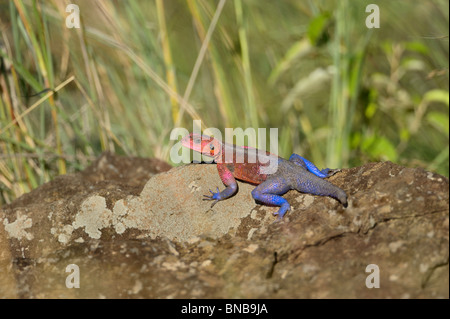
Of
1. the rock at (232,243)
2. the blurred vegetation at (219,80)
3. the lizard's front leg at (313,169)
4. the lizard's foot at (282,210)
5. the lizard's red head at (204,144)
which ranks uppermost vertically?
the blurred vegetation at (219,80)

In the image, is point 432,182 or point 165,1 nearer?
point 432,182

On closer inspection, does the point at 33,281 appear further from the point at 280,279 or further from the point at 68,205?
the point at 280,279

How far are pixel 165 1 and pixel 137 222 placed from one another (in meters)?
2.71

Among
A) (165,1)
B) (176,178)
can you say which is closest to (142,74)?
(165,1)

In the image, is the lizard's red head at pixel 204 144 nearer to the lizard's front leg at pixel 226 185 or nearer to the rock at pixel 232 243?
the lizard's front leg at pixel 226 185

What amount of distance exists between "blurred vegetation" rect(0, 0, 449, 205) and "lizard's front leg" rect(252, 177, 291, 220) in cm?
125

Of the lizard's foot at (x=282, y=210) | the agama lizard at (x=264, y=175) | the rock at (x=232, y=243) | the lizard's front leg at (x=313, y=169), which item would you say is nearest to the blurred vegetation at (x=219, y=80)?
the agama lizard at (x=264, y=175)

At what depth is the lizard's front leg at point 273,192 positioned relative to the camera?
2209 mm

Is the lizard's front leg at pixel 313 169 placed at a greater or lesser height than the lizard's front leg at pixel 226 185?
greater

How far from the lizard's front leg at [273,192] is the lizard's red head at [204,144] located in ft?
1.39

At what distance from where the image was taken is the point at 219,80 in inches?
139

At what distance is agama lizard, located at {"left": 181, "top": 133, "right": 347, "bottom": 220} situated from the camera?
7.12 feet

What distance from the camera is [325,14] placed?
3.25m

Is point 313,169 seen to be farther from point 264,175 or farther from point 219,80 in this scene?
point 219,80
